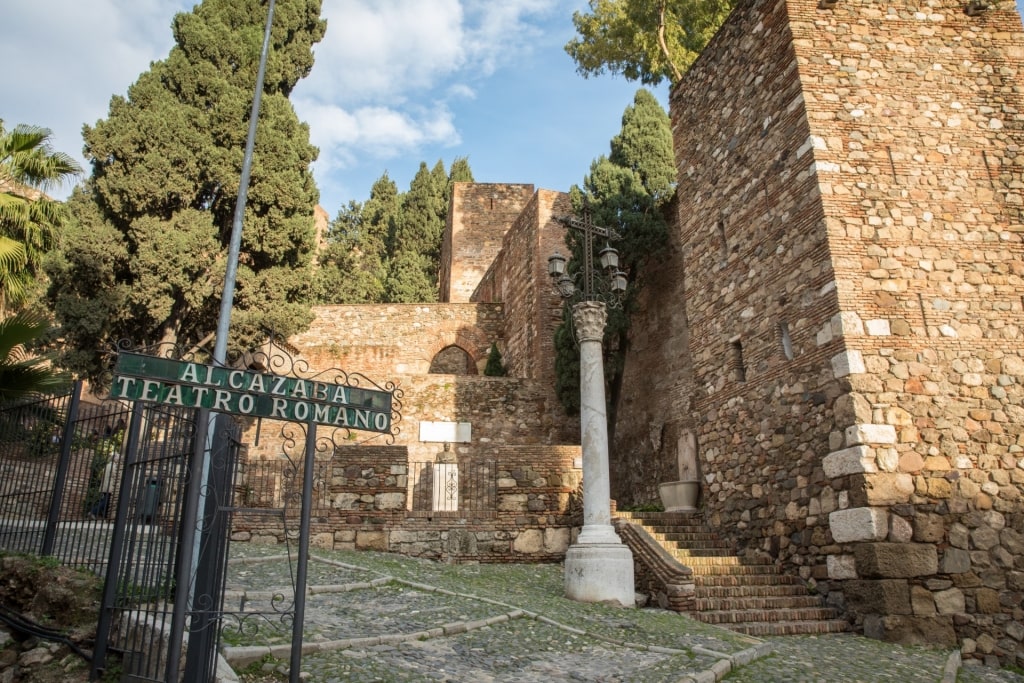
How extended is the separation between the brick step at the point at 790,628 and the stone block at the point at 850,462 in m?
1.55

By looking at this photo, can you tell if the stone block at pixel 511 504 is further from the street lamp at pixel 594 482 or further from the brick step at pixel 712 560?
the brick step at pixel 712 560

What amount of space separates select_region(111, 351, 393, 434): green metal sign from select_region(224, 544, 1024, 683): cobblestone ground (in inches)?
43.0

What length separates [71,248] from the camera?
42.5 feet

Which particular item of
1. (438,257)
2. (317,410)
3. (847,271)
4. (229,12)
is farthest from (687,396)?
(438,257)

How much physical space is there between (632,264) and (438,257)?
1718cm

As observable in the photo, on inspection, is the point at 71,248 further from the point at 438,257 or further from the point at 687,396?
the point at 438,257

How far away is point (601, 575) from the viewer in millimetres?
7891

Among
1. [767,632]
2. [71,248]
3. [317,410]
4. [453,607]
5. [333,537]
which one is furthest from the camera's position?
[71,248]

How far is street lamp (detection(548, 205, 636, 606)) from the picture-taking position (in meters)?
7.91

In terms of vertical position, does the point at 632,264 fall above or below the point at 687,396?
above

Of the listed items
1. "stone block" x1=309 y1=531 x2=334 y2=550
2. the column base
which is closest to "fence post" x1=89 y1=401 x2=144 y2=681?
the column base

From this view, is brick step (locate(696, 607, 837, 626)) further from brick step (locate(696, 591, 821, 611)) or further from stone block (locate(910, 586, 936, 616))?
stone block (locate(910, 586, 936, 616))

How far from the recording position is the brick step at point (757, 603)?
7707 millimetres

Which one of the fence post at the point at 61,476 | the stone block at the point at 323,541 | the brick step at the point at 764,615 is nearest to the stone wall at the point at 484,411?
the stone block at the point at 323,541
